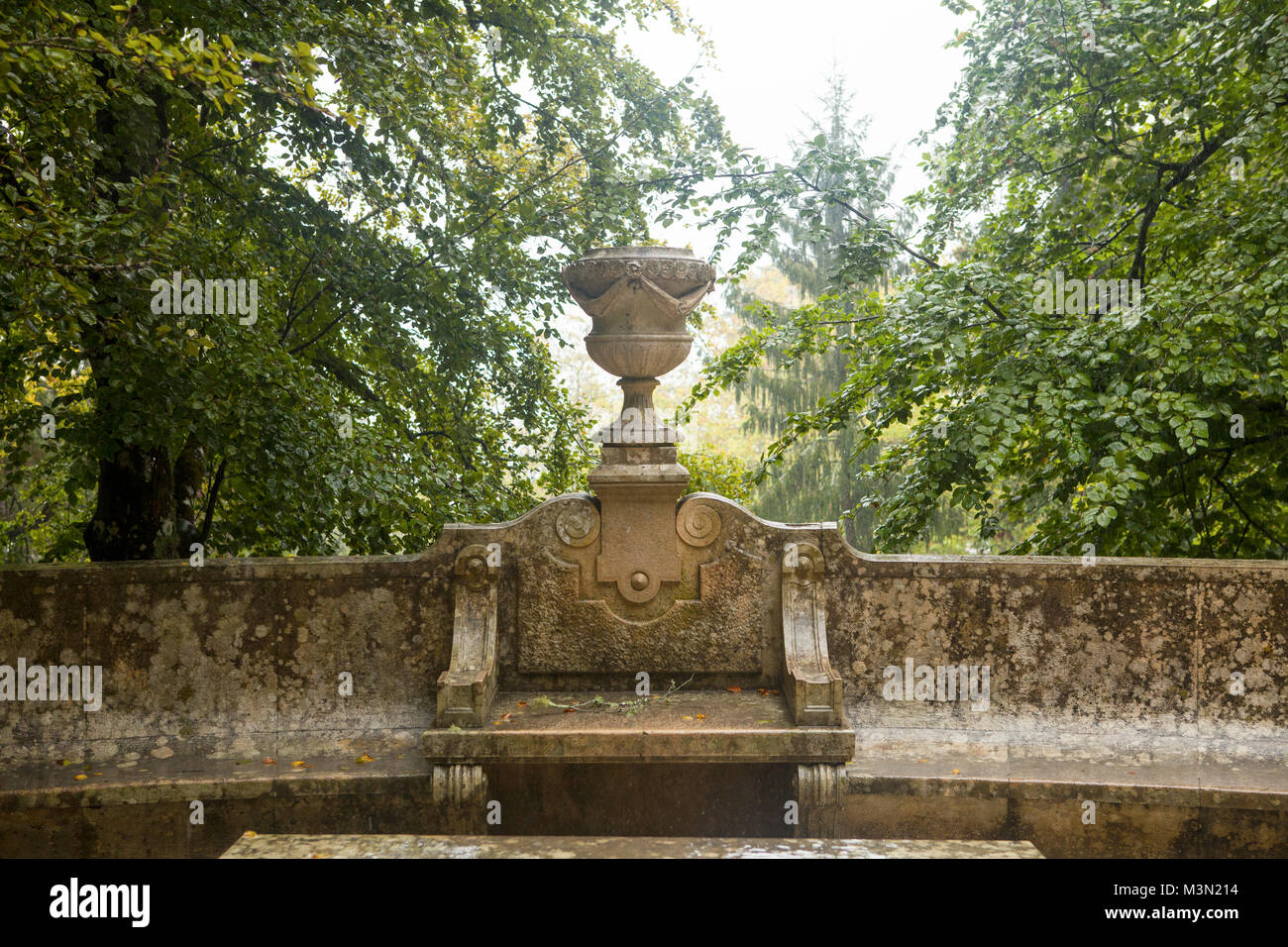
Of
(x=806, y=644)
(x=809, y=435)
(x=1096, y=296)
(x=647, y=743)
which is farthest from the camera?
(x=809, y=435)

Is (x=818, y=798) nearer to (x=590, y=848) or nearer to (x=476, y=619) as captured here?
(x=590, y=848)

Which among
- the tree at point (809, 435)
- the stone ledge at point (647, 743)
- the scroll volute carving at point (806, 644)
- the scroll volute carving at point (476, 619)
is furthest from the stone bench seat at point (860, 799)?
the tree at point (809, 435)

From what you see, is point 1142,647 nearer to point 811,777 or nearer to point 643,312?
point 811,777

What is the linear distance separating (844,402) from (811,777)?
120 inches

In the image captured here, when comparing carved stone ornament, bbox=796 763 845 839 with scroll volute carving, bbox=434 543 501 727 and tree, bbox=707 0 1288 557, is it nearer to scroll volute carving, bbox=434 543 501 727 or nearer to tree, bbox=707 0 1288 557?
scroll volute carving, bbox=434 543 501 727

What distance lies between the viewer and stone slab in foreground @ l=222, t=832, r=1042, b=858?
2572 mm

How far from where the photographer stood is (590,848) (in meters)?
2.63

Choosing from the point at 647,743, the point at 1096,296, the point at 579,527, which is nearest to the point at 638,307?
the point at 579,527

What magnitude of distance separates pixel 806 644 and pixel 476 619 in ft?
4.89

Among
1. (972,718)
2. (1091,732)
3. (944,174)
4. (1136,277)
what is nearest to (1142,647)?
(1091,732)

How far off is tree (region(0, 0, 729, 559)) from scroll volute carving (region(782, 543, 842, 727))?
281 cm

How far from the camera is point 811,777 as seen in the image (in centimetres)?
377

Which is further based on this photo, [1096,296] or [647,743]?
[1096,296]

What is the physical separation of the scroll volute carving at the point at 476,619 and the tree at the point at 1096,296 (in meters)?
2.50
